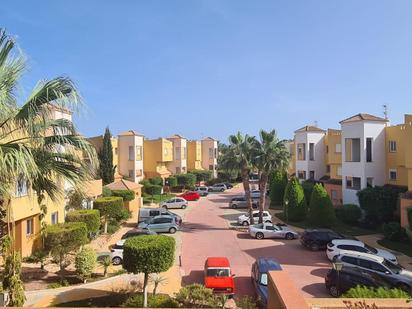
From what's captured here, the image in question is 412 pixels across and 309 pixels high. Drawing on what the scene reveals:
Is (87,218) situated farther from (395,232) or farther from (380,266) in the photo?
(395,232)

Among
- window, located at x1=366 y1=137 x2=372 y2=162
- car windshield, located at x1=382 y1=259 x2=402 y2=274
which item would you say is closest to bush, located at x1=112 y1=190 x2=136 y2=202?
window, located at x1=366 y1=137 x2=372 y2=162

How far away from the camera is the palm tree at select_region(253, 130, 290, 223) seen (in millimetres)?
33062

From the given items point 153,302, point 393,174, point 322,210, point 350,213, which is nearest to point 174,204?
point 322,210

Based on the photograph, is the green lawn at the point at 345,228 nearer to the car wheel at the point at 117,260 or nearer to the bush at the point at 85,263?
the car wheel at the point at 117,260

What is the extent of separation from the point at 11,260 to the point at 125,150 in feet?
160

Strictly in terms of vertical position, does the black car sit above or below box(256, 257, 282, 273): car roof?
below

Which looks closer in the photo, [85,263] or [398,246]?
[85,263]

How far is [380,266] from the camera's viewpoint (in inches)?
761

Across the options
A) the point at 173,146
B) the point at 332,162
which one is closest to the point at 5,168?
the point at 332,162

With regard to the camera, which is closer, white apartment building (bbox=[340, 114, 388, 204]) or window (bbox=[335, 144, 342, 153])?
white apartment building (bbox=[340, 114, 388, 204])

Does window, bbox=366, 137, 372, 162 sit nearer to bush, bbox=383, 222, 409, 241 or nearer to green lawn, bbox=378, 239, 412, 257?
bush, bbox=383, 222, 409, 241

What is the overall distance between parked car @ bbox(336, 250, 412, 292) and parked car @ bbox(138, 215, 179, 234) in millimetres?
15728

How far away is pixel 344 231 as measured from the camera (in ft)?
105

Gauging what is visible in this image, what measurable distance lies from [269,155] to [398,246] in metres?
11.9
